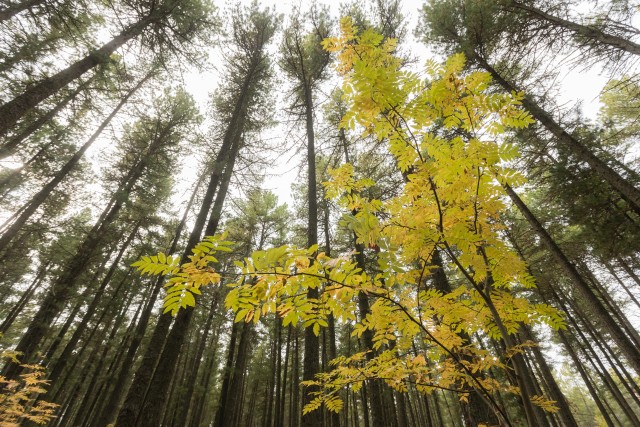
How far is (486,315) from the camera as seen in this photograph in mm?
2654

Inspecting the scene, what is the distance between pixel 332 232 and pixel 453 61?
42.6ft

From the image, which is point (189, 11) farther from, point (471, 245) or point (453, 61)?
point (471, 245)

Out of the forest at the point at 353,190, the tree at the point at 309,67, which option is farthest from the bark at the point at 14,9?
the tree at the point at 309,67

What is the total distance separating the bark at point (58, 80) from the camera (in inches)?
217

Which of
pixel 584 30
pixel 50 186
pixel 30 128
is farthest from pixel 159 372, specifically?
pixel 584 30

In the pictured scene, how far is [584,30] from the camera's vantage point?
22.6 ft

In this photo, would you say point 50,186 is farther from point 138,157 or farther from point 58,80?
point 58,80

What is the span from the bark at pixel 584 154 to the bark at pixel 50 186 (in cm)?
1471

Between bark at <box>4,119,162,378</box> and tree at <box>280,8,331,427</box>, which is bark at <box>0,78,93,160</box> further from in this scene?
tree at <box>280,8,331,427</box>

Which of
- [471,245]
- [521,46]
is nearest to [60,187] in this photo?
[471,245]

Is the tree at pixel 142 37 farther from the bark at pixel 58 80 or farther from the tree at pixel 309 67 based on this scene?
the tree at pixel 309 67

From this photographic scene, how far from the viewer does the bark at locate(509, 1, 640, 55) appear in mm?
6379

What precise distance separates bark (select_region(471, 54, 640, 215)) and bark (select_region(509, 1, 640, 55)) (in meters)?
1.65

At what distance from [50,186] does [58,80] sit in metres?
6.98
